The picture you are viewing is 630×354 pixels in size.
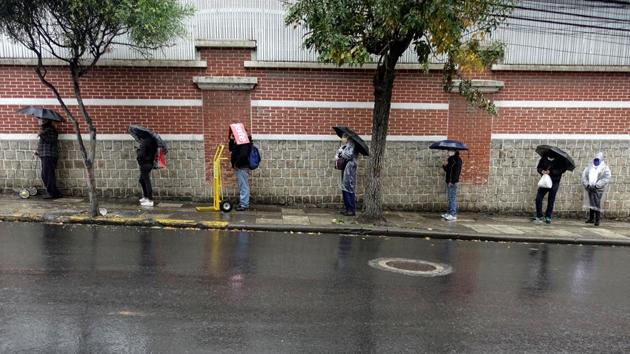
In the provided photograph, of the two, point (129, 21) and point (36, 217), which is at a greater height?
point (129, 21)

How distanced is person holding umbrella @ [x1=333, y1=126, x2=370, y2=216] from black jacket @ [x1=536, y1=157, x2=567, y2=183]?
454 cm

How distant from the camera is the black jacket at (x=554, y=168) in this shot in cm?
1101

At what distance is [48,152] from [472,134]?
10.2 meters

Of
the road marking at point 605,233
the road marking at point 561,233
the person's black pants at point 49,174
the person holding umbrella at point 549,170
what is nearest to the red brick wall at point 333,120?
the person holding umbrella at point 549,170

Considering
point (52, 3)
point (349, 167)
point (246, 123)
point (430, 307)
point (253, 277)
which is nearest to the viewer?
point (430, 307)

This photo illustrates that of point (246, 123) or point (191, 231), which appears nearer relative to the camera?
point (191, 231)

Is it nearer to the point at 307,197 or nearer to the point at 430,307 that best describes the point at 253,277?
the point at 430,307

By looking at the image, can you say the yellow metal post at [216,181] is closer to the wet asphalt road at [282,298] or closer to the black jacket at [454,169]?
the wet asphalt road at [282,298]

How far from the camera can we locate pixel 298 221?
9.63 metres

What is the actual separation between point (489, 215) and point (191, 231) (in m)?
7.58

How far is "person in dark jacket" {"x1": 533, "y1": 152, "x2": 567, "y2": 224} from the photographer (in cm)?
1102

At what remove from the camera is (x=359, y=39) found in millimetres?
8719

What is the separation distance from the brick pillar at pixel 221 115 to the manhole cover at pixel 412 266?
5508 mm

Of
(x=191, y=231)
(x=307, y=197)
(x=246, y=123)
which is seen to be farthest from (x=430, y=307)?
(x=246, y=123)
